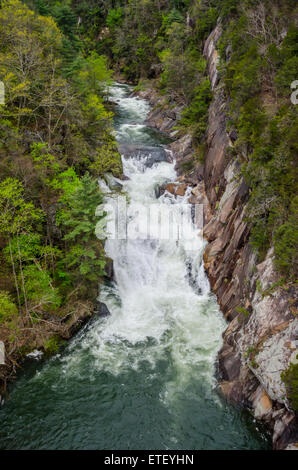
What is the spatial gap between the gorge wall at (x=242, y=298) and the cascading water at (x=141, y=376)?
954 millimetres

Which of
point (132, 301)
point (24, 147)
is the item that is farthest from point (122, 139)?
point (132, 301)

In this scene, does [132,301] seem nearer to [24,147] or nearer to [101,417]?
[101,417]

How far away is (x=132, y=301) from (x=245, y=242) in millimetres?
8134

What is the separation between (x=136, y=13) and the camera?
188 feet

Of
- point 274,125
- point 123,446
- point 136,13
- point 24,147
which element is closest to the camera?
point 123,446

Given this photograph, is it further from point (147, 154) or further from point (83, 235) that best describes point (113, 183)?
point (83, 235)

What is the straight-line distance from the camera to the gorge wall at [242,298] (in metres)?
12.0

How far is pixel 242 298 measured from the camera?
16.7m

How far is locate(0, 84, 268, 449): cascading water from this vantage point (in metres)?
12.6

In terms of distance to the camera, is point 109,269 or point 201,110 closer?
point 109,269

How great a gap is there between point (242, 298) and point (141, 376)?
6.70 meters

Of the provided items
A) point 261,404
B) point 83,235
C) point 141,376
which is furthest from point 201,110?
point 261,404

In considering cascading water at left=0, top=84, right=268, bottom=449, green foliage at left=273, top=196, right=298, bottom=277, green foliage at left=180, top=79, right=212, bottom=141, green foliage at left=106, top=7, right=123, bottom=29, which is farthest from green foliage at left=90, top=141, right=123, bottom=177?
green foliage at left=106, top=7, right=123, bottom=29

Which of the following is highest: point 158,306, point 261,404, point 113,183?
point 113,183
